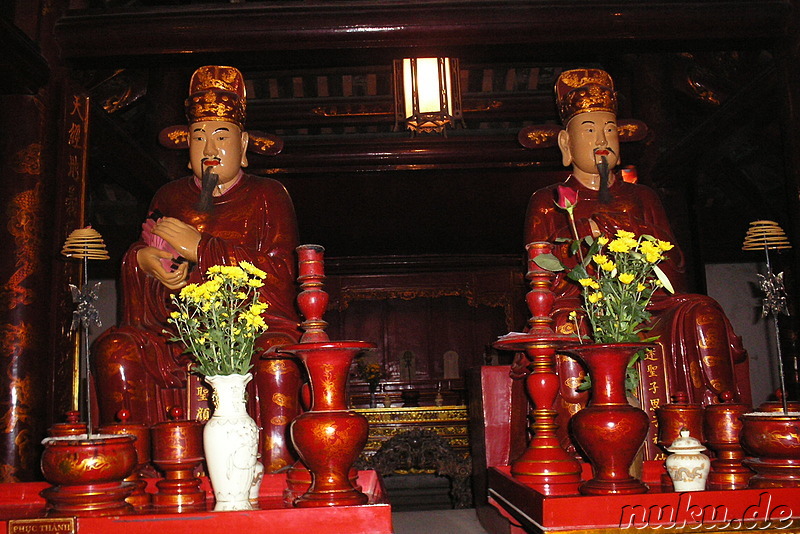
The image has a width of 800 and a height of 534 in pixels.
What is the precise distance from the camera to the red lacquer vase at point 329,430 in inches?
84.0

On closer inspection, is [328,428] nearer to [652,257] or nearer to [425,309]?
[652,257]

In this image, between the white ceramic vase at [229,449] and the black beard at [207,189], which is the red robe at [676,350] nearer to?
the white ceramic vase at [229,449]

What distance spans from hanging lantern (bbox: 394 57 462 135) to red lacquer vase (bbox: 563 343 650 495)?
2144 millimetres

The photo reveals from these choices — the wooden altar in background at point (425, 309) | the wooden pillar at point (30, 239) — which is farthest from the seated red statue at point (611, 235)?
the wooden altar in background at point (425, 309)

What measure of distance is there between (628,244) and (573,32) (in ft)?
5.38

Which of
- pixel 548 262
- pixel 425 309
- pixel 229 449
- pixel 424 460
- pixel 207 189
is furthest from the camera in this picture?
pixel 425 309

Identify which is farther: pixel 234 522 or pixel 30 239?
pixel 30 239

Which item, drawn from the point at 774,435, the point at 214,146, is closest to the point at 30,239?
the point at 214,146

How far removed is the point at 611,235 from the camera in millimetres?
3590

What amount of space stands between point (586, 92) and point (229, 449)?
2.61 metres

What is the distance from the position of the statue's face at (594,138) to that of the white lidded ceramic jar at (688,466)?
1887 mm

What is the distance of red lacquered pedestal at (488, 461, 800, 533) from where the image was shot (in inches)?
79.7

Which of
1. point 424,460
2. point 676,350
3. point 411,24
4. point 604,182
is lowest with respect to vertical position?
point 424,460

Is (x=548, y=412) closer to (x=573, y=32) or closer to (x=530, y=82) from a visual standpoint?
(x=573, y=32)
